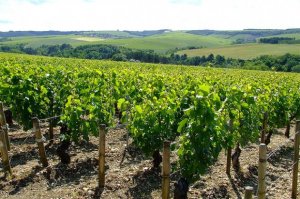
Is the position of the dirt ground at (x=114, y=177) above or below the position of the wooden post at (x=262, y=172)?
below

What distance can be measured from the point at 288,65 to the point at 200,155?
76502 millimetres

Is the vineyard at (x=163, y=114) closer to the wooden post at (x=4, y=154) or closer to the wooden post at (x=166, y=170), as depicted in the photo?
the wooden post at (x=166, y=170)

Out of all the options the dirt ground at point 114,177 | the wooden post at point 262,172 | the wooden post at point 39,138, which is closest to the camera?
the wooden post at point 262,172

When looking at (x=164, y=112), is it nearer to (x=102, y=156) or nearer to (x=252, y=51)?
(x=102, y=156)

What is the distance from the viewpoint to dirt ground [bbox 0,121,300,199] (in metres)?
8.39

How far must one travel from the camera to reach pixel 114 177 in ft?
29.6

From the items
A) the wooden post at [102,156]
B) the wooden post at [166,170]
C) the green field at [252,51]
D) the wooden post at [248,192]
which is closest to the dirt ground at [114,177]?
the wooden post at [102,156]

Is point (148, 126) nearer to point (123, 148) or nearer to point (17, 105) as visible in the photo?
point (123, 148)

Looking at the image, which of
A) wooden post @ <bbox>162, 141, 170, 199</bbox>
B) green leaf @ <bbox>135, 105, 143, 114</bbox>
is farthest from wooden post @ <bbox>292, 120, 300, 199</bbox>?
green leaf @ <bbox>135, 105, 143, 114</bbox>

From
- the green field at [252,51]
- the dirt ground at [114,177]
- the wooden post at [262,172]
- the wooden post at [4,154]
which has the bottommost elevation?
the green field at [252,51]

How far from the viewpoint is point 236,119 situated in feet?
32.4

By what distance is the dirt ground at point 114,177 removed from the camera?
330 inches

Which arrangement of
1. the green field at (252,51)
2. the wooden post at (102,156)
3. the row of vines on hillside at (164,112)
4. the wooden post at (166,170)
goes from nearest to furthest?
the wooden post at (166,170) → the row of vines on hillside at (164,112) → the wooden post at (102,156) → the green field at (252,51)

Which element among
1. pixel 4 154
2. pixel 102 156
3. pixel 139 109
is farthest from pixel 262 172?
pixel 4 154
